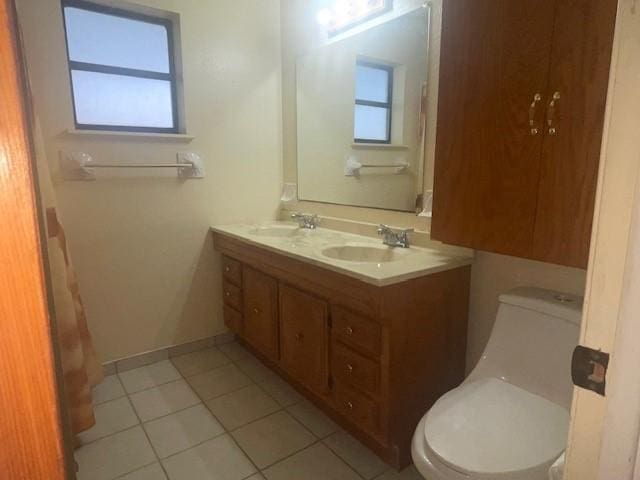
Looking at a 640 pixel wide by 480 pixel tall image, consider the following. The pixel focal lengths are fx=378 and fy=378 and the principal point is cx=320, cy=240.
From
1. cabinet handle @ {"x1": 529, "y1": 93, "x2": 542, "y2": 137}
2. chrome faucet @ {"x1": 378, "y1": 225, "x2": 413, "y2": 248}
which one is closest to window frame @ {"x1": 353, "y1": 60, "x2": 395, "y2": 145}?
chrome faucet @ {"x1": 378, "y1": 225, "x2": 413, "y2": 248}

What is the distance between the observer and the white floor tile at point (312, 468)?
1.53 m

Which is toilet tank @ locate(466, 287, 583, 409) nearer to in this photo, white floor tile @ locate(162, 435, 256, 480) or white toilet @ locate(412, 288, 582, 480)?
white toilet @ locate(412, 288, 582, 480)

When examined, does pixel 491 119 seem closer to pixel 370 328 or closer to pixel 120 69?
pixel 370 328

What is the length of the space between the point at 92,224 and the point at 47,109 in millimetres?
627

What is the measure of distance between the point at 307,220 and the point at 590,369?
205 centimetres

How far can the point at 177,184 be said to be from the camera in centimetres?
238

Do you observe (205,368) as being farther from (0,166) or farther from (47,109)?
(0,166)

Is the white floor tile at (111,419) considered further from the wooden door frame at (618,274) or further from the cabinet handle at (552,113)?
the cabinet handle at (552,113)

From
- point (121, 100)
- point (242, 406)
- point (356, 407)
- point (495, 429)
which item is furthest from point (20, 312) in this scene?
point (121, 100)

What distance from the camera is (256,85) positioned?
8.53ft

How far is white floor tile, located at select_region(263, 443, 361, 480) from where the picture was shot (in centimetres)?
153

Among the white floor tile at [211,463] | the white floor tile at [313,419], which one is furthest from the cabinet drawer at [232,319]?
the white floor tile at [211,463]

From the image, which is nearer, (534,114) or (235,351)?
(534,114)

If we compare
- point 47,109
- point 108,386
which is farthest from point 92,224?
point 108,386
